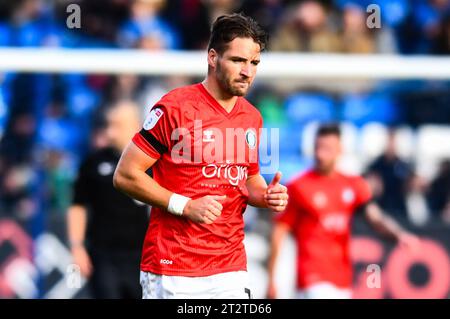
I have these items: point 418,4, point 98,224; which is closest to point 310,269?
point 98,224

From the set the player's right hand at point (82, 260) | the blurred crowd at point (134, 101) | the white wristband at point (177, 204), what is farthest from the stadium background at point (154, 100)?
the white wristband at point (177, 204)

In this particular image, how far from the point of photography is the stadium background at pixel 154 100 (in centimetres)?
1057

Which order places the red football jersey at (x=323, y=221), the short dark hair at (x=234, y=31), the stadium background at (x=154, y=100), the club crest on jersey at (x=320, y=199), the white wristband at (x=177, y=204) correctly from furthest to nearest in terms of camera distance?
1. the stadium background at (x=154, y=100)
2. the club crest on jersey at (x=320, y=199)
3. the red football jersey at (x=323, y=221)
4. the short dark hair at (x=234, y=31)
5. the white wristband at (x=177, y=204)

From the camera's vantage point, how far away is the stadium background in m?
10.6

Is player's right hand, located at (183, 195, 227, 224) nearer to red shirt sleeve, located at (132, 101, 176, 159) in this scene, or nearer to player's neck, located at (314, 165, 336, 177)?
red shirt sleeve, located at (132, 101, 176, 159)

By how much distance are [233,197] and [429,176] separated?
18.2 ft

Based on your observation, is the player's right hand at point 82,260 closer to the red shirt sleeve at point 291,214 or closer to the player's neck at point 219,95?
the red shirt sleeve at point 291,214

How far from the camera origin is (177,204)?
5.59 meters

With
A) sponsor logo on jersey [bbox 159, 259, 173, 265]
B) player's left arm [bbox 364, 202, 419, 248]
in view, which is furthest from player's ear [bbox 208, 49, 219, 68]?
player's left arm [bbox 364, 202, 419, 248]

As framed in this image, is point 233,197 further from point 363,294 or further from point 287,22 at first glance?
point 287,22

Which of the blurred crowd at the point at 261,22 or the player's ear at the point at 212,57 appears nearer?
the player's ear at the point at 212,57

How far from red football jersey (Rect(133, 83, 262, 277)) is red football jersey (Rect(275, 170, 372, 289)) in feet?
10.2

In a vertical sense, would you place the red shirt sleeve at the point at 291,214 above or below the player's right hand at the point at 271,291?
above

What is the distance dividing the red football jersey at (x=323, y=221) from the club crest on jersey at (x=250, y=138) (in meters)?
3.09
